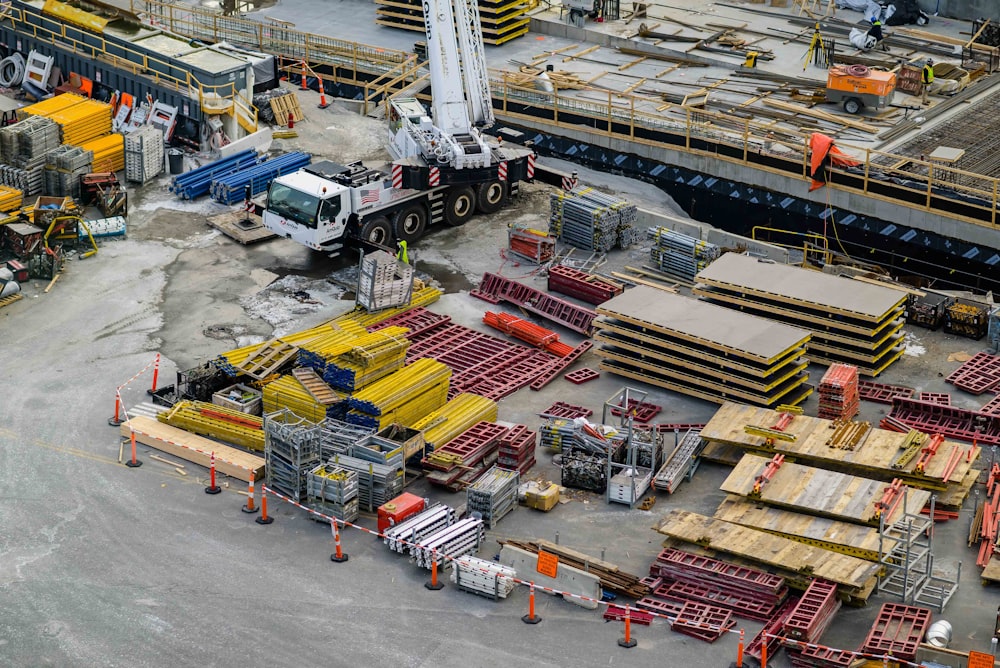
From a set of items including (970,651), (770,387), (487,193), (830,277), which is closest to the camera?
(970,651)

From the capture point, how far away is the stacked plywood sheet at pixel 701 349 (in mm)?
33188

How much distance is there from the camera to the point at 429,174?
4075 centimetres

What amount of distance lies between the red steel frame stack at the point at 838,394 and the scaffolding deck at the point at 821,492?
3066 mm

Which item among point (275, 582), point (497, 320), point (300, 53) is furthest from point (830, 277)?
point (300, 53)

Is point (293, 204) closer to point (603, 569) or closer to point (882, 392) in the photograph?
point (882, 392)

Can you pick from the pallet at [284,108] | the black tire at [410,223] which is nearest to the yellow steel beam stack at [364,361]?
the black tire at [410,223]

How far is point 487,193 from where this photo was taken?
43094mm

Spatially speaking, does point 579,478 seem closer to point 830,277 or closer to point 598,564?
point 598,564

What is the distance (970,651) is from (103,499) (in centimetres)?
1528

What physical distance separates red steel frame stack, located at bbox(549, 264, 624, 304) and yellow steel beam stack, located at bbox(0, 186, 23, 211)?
44.3ft

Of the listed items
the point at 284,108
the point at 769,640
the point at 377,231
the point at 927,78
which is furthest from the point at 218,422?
the point at 927,78

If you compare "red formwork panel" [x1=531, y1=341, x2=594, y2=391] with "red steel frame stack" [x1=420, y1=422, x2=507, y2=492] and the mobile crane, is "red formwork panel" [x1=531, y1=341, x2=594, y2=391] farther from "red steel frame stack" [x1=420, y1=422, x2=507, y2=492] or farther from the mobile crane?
the mobile crane

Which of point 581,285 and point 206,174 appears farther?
point 206,174

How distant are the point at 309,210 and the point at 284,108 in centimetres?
1098
